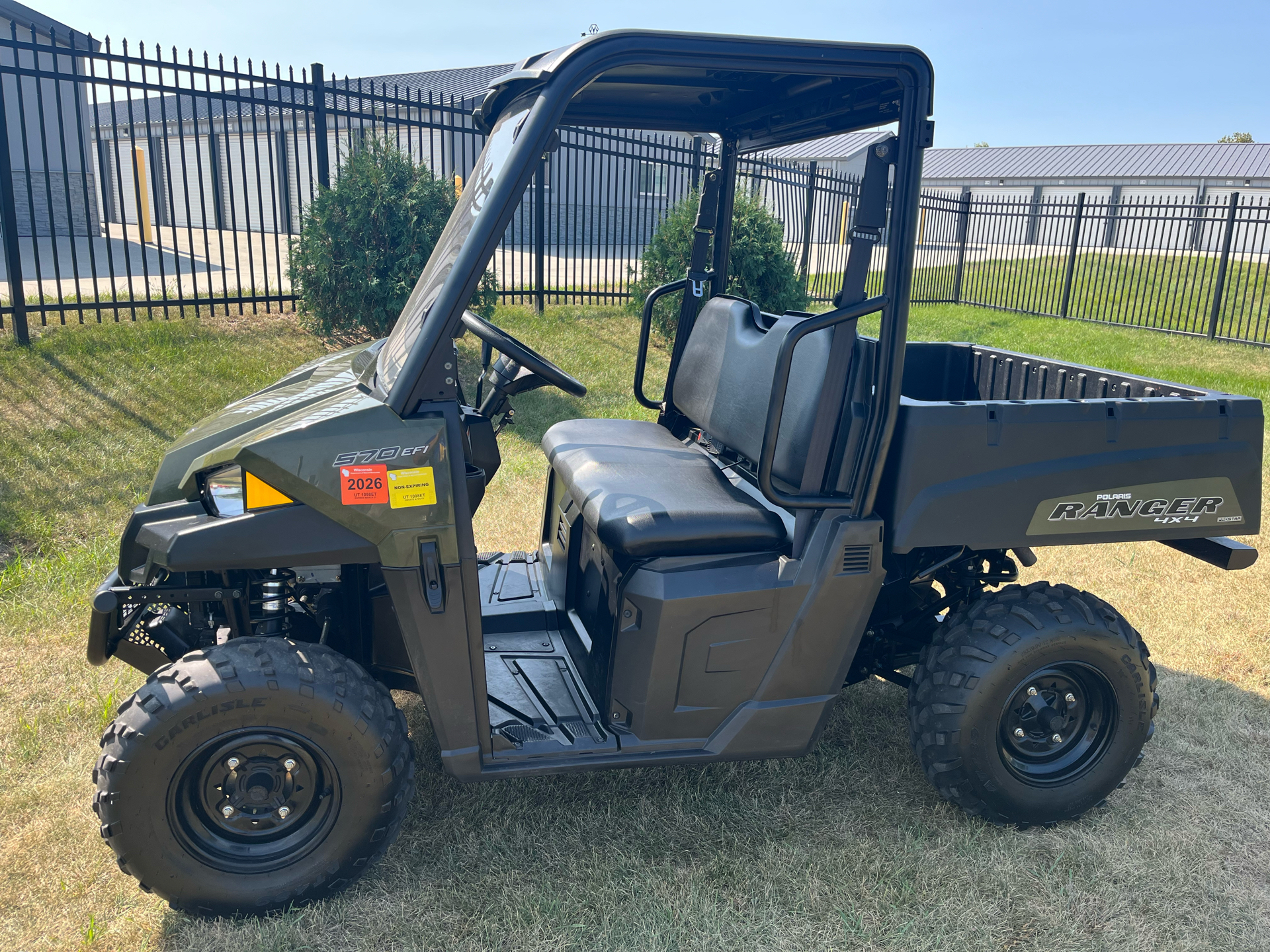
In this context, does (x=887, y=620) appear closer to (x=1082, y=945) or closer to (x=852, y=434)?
(x=852, y=434)

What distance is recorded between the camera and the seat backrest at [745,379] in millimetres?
2707

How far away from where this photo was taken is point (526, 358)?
2615 mm

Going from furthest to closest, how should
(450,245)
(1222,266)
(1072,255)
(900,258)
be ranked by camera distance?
(1072,255)
(1222,266)
(450,245)
(900,258)

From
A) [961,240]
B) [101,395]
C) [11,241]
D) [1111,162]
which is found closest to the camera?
[101,395]

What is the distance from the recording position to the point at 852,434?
2512 mm

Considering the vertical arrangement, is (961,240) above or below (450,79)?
below

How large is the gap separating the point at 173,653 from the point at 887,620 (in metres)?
2.12

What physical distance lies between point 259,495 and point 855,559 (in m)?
1.53

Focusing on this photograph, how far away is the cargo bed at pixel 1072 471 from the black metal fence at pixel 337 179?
2879 millimetres

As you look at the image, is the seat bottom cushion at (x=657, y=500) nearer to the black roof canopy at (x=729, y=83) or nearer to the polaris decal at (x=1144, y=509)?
the polaris decal at (x=1144, y=509)

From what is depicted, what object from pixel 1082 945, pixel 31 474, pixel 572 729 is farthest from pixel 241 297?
pixel 1082 945

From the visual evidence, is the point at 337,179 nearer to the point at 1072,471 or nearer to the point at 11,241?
the point at 11,241

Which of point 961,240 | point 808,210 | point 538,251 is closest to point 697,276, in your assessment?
point 538,251

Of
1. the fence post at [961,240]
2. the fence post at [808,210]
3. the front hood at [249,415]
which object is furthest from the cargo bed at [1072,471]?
the fence post at [961,240]
